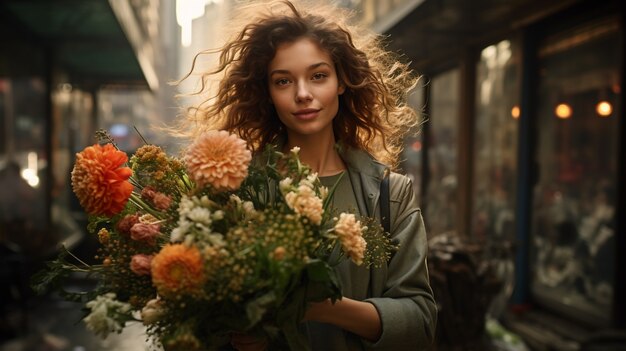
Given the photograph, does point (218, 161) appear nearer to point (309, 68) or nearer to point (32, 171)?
point (309, 68)

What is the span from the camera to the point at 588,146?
22.5 ft

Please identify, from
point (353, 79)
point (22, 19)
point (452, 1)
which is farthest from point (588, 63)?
point (22, 19)

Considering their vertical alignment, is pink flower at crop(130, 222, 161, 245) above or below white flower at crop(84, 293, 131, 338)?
above

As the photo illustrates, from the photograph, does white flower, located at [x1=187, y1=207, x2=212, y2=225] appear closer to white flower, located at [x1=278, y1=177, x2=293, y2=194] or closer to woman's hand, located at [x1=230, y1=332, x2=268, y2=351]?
white flower, located at [x1=278, y1=177, x2=293, y2=194]

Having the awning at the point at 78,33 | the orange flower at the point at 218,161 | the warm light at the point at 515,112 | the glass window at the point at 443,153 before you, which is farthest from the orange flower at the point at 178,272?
the glass window at the point at 443,153

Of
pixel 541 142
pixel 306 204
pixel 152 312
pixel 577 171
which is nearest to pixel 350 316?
pixel 306 204

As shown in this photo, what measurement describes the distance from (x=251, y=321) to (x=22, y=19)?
8788 millimetres

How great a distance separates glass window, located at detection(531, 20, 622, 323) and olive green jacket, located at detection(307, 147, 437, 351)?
449 centimetres

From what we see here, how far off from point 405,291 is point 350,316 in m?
0.23

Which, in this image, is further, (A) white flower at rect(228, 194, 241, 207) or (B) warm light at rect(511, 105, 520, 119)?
(B) warm light at rect(511, 105, 520, 119)

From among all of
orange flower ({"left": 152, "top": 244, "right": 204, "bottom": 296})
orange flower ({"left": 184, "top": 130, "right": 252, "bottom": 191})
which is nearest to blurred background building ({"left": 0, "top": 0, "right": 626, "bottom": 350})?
orange flower ({"left": 184, "top": 130, "right": 252, "bottom": 191})

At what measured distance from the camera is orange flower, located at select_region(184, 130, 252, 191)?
71.0 inches

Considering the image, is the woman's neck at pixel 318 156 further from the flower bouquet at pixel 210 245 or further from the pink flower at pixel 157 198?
the pink flower at pixel 157 198

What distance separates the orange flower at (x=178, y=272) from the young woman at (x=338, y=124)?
0.39 m
